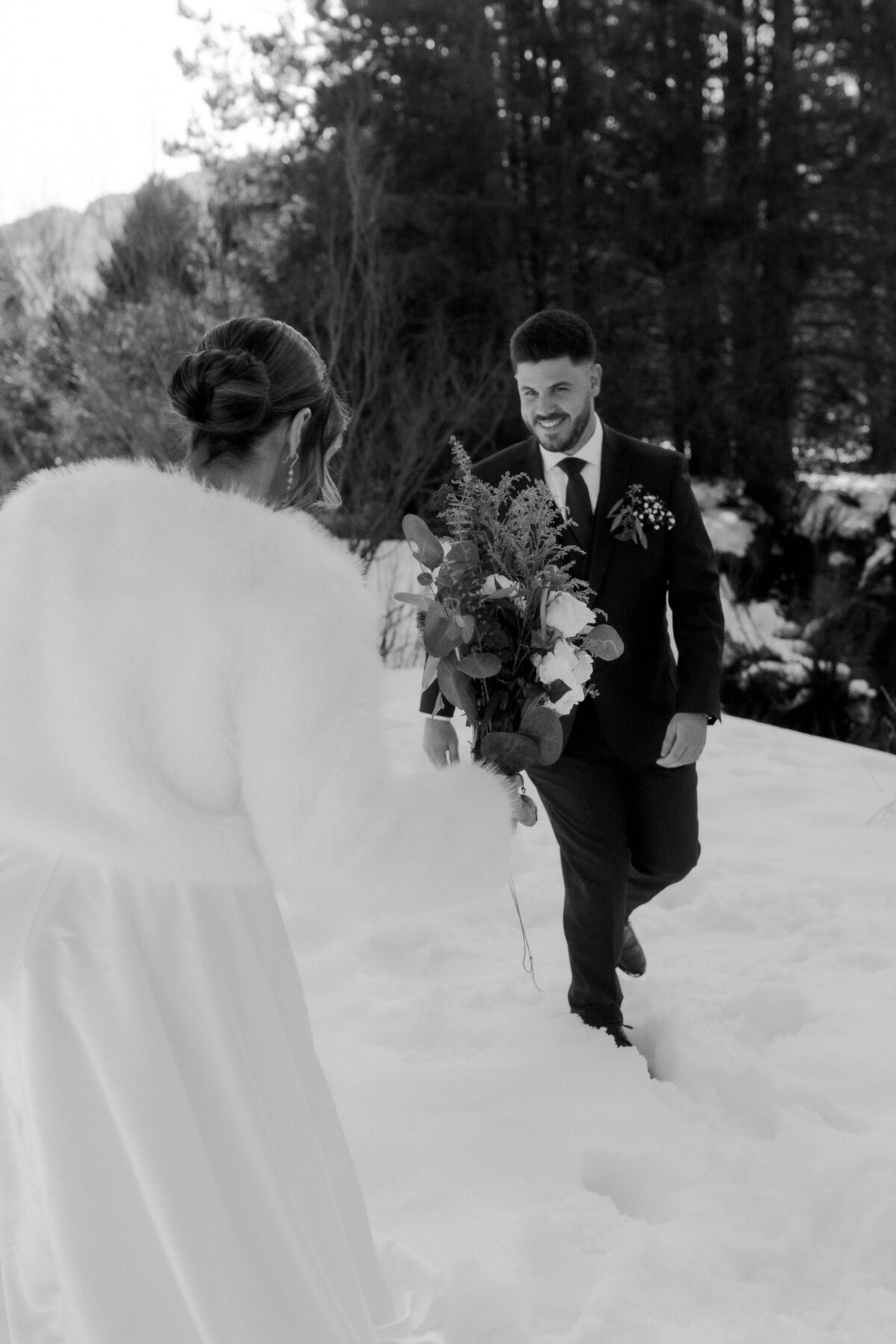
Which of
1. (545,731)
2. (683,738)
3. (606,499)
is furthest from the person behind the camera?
(606,499)

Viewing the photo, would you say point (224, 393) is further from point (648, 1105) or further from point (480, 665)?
point (648, 1105)

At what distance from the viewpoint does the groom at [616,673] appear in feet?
10.7

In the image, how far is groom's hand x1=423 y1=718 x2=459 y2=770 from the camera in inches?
126

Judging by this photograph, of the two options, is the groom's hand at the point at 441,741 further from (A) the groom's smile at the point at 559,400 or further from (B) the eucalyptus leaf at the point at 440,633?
(A) the groom's smile at the point at 559,400

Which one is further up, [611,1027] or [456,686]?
[456,686]

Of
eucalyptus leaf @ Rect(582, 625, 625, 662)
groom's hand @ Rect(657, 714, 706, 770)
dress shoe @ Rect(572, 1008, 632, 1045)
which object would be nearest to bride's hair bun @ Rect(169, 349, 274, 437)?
eucalyptus leaf @ Rect(582, 625, 625, 662)

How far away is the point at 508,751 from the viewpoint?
2.22m

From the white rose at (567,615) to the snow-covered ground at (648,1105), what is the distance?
0.70 metres

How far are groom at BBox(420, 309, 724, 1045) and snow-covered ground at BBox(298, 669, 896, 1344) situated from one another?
0.32 metres

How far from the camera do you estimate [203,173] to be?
39.9 feet

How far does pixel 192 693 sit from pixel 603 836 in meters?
1.93

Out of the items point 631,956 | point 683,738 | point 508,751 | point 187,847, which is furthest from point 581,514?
point 187,847

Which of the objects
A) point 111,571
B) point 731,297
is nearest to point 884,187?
point 731,297

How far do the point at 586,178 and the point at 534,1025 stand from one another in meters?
14.8
